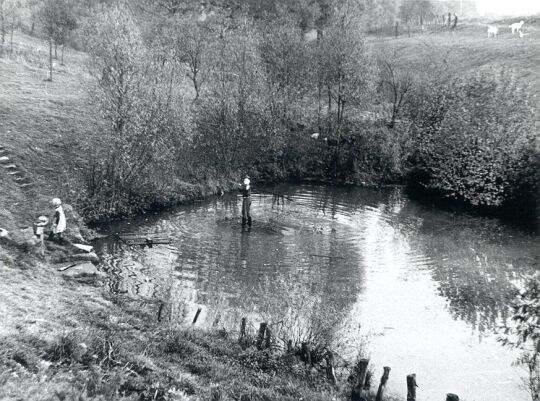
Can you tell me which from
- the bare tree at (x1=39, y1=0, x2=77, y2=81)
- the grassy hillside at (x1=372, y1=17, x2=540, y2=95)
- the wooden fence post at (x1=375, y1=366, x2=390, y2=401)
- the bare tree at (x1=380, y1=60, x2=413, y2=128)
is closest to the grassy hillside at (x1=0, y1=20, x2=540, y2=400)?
the wooden fence post at (x1=375, y1=366, x2=390, y2=401)

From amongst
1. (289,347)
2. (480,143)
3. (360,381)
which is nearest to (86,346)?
(289,347)

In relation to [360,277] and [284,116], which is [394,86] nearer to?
[284,116]

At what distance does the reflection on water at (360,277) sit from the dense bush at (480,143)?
10.8 ft

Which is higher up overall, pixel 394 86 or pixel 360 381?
pixel 394 86

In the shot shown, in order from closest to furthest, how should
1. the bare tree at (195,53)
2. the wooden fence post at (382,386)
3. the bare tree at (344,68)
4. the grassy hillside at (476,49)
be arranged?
the wooden fence post at (382,386)
the bare tree at (344,68)
the bare tree at (195,53)
the grassy hillside at (476,49)

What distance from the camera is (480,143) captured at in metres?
37.6

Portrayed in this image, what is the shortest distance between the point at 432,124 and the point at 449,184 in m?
6.63

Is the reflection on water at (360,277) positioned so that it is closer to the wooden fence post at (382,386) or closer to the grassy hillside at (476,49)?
the wooden fence post at (382,386)

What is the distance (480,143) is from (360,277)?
19.3 metres

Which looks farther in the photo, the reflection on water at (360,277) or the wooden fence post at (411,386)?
the reflection on water at (360,277)

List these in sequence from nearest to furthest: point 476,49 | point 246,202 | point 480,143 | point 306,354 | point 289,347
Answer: point 306,354 < point 289,347 < point 246,202 < point 480,143 < point 476,49

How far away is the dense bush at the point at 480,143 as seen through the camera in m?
35.9

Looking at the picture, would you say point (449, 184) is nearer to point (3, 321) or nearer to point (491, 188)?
point (491, 188)

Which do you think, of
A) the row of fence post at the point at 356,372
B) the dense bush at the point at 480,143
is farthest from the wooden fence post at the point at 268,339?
the dense bush at the point at 480,143
